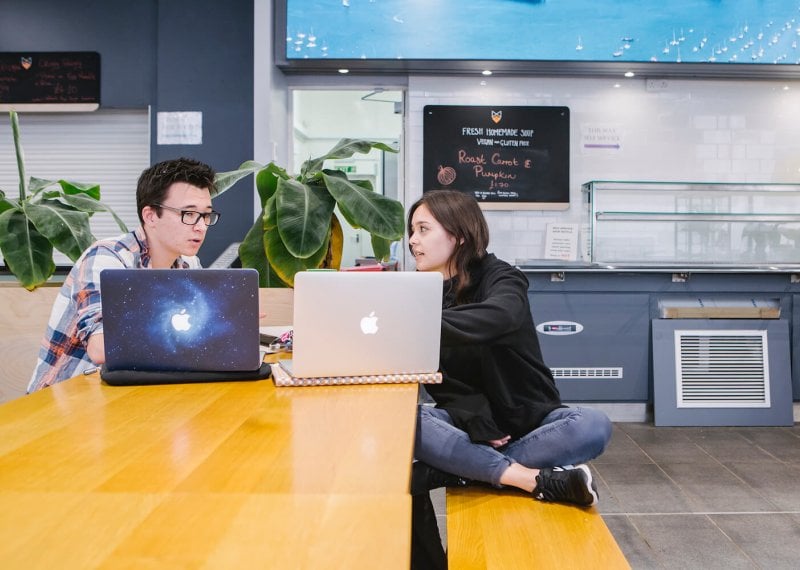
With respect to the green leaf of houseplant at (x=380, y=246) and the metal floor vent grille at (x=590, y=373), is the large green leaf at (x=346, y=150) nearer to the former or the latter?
the green leaf of houseplant at (x=380, y=246)

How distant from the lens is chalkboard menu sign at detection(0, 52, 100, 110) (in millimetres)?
4500

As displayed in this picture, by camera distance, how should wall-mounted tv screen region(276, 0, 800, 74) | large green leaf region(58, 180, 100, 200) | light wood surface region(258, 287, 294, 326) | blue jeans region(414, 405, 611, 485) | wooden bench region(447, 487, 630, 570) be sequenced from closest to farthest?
1. wooden bench region(447, 487, 630, 570)
2. blue jeans region(414, 405, 611, 485)
3. light wood surface region(258, 287, 294, 326)
4. large green leaf region(58, 180, 100, 200)
5. wall-mounted tv screen region(276, 0, 800, 74)

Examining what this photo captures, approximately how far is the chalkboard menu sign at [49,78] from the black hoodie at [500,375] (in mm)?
3847

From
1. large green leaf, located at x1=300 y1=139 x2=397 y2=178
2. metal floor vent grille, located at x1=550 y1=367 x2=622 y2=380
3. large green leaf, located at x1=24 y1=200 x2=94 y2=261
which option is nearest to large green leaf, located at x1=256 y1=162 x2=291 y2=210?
large green leaf, located at x1=300 y1=139 x2=397 y2=178

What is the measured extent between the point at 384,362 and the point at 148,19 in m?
4.13

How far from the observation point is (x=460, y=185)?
14.3 feet

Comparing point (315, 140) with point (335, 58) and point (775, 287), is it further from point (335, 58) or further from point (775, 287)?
point (775, 287)

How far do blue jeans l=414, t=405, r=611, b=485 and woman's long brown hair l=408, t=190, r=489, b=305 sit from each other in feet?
1.68

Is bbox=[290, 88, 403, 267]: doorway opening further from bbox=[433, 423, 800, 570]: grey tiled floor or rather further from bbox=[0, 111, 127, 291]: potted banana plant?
bbox=[433, 423, 800, 570]: grey tiled floor

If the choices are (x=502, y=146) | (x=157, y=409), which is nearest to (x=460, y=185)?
(x=502, y=146)

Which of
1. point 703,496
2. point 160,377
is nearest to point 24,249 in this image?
point 160,377

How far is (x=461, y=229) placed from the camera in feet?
6.73

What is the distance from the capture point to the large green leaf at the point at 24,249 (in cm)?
273

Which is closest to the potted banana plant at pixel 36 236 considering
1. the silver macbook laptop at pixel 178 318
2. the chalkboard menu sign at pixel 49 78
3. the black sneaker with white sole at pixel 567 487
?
the silver macbook laptop at pixel 178 318
